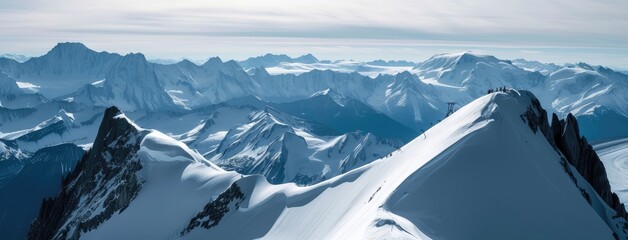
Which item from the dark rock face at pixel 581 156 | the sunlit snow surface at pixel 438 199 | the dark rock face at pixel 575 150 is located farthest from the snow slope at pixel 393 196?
the dark rock face at pixel 581 156

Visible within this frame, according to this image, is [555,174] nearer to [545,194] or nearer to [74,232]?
[545,194]

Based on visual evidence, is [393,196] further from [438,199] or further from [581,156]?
[581,156]

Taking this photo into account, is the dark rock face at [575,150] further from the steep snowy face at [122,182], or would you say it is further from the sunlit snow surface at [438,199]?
the steep snowy face at [122,182]

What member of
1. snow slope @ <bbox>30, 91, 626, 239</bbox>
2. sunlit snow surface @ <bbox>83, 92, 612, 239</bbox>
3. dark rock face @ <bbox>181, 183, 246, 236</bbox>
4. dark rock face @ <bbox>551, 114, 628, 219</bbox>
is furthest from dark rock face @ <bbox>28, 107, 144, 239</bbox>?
dark rock face @ <bbox>551, 114, 628, 219</bbox>

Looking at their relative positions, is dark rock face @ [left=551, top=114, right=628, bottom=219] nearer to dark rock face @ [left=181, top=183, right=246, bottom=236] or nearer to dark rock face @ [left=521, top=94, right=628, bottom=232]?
dark rock face @ [left=521, top=94, right=628, bottom=232]

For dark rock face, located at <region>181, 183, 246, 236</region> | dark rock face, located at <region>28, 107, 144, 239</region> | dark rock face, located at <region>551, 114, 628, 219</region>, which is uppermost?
dark rock face, located at <region>551, 114, 628, 219</region>

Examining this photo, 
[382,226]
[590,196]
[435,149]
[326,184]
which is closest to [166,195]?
[326,184]
